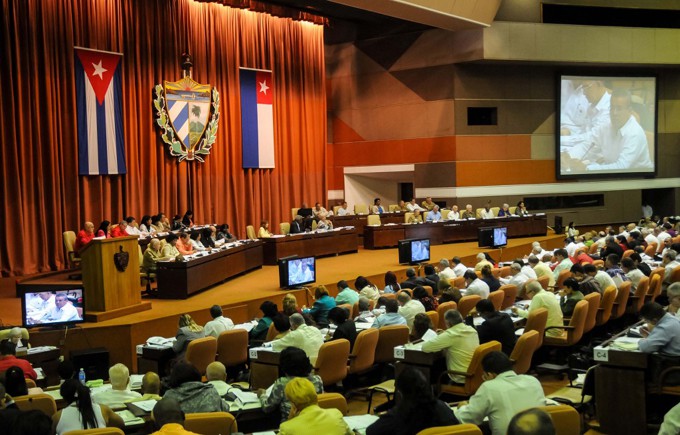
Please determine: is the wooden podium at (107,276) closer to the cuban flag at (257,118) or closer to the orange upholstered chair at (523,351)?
the orange upholstered chair at (523,351)

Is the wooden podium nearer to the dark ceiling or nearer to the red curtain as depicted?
the red curtain

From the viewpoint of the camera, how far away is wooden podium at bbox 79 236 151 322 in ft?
30.9

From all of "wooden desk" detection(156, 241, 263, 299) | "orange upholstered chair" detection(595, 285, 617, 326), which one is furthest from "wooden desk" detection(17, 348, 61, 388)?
"orange upholstered chair" detection(595, 285, 617, 326)

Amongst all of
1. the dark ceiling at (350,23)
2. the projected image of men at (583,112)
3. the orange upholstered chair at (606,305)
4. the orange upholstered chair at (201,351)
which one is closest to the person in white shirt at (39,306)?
the orange upholstered chair at (201,351)

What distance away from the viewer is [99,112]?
14.9 m

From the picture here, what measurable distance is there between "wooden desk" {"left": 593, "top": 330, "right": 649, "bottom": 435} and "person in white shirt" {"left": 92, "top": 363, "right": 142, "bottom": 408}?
144 inches

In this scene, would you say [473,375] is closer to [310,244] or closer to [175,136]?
[310,244]

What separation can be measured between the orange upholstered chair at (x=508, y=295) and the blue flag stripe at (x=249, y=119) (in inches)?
414

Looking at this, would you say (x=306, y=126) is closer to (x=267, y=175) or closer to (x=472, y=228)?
(x=267, y=175)

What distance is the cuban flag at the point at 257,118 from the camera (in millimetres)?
18812

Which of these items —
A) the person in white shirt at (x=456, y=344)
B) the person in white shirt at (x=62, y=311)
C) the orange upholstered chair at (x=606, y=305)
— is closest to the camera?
the person in white shirt at (x=456, y=344)

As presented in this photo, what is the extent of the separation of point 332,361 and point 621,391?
7.95ft

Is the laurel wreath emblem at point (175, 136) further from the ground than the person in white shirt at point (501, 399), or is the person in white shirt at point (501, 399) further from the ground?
the laurel wreath emblem at point (175, 136)

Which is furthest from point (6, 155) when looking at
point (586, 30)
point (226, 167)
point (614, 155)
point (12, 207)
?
point (614, 155)
